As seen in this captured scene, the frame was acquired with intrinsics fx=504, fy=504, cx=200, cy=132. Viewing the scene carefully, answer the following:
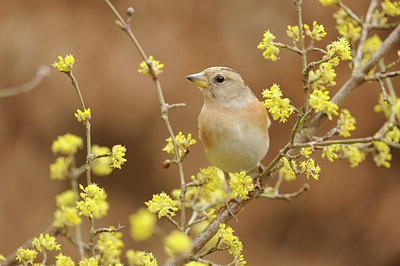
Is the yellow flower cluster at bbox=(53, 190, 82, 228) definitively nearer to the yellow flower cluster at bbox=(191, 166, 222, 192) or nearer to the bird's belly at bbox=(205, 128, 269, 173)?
the yellow flower cluster at bbox=(191, 166, 222, 192)

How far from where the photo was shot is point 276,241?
9.46 feet

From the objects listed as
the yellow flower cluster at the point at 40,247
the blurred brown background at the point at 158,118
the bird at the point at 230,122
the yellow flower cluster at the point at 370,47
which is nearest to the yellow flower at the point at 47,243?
the yellow flower cluster at the point at 40,247

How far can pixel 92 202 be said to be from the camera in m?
0.89

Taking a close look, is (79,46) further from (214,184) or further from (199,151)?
(214,184)

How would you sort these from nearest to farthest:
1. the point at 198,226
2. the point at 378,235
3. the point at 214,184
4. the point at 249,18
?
the point at 214,184
the point at 198,226
the point at 249,18
the point at 378,235

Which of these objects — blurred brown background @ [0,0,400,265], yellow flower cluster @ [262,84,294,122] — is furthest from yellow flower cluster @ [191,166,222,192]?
blurred brown background @ [0,0,400,265]

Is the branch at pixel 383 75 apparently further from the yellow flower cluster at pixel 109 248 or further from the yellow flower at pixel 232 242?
the yellow flower cluster at pixel 109 248

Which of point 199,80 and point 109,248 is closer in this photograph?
point 109,248

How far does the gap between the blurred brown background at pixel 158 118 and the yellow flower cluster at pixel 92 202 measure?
1807 millimetres

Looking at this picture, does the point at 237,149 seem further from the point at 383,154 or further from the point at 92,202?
the point at 92,202

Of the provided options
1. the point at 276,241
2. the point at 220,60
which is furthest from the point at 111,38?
the point at 276,241

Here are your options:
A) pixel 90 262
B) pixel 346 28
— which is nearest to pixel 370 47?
pixel 346 28

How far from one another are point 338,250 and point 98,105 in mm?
1561

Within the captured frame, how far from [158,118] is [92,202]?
→ 1890 mm
